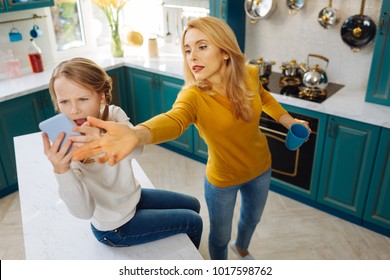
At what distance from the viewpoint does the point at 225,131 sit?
1.54 meters

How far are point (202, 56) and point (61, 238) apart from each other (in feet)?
2.95

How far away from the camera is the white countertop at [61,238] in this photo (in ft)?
4.43

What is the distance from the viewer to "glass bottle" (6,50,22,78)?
10.1ft

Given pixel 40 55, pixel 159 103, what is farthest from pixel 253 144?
pixel 40 55

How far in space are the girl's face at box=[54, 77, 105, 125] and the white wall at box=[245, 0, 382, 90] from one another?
2089mm

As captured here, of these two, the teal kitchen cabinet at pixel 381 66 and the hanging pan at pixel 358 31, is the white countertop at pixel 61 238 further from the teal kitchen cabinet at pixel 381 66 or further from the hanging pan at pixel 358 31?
the hanging pan at pixel 358 31

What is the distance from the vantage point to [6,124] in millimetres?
2750

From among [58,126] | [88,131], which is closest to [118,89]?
[58,126]

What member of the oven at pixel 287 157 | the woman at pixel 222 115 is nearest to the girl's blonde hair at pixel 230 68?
the woman at pixel 222 115

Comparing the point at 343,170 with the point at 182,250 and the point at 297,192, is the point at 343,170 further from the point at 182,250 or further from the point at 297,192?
the point at 182,250

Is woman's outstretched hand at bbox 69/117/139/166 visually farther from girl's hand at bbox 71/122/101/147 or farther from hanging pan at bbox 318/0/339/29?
hanging pan at bbox 318/0/339/29

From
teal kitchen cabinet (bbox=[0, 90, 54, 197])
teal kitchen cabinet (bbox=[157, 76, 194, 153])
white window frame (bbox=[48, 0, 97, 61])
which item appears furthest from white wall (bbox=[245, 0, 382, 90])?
teal kitchen cabinet (bbox=[0, 90, 54, 197])

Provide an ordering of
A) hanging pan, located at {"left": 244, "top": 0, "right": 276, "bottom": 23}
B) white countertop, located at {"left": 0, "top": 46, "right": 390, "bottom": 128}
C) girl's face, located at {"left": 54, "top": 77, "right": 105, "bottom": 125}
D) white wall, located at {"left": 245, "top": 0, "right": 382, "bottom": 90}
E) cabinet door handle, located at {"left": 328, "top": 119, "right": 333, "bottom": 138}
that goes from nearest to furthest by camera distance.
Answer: girl's face, located at {"left": 54, "top": 77, "right": 105, "bottom": 125}, white countertop, located at {"left": 0, "top": 46, "right": 390, "bottom": 128}, cabinet door handle, located at {"left": 328, "top": 119, "right": 333, "bottom": 138}, white wall, located at {"left": 245, "top": 0, "right": 382, "bottom": 90}, hanging pan, located at {"left": 244, "top": 0, "right": 276, "bottom": 23}

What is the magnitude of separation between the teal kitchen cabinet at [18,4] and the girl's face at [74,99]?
2.02m
